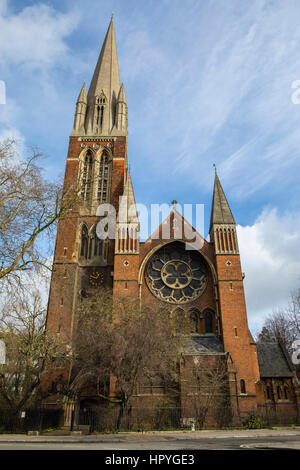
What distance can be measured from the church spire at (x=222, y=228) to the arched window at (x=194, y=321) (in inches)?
195

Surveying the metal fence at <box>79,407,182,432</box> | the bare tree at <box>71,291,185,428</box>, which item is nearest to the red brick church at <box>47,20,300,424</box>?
the metal fence at <box>79,407,182,432</box>

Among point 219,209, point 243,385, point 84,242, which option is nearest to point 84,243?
point 84,242

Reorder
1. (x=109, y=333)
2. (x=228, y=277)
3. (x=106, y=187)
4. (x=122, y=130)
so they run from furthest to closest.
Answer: (x=122, y=130), (x=106, y=187), (x=228, y=277), (x=109, y=333)

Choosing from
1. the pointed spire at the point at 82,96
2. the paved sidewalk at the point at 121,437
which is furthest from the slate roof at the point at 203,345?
the pointed spire at the point at 82,96

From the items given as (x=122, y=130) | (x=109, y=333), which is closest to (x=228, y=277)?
(x=109, y=333)

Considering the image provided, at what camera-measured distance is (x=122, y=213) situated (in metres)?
30.3

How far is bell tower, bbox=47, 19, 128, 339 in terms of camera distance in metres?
27.1

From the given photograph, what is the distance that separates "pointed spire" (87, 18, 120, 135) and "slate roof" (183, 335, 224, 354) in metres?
22.3

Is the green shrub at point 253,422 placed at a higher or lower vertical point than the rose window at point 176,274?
lower

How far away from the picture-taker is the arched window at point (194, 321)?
26484mm

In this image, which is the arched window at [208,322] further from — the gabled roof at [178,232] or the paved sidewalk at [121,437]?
the paved sidewalk at [121,437]
